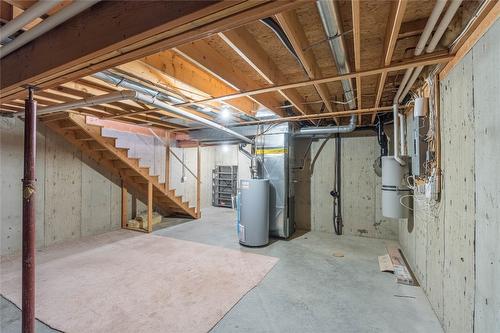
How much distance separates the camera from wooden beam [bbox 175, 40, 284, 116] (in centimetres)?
183

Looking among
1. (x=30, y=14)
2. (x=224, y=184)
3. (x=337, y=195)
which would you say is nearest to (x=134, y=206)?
(x=224, y=184)

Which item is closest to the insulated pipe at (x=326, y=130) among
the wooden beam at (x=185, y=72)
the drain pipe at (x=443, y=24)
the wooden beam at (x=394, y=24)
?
the wooden beam at (x=185, y=72)

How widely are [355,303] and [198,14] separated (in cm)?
273

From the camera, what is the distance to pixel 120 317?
2098 millimetres

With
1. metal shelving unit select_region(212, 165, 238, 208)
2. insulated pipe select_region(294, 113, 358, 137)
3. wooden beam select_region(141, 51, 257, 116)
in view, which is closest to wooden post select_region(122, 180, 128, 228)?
metal shelving unit select_region(212, 165, 238, 208)

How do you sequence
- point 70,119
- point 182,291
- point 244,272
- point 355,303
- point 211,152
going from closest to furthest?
point 355,303
point 182,291
point 244,272
point 70,119
point 211,152

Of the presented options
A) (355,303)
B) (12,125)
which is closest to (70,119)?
(12,125)

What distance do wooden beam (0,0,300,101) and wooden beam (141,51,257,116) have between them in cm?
73

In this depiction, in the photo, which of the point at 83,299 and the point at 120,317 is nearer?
the point at 120,317

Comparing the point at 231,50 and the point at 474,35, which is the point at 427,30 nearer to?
the point at 474,35

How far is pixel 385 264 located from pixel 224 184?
5.56 meters

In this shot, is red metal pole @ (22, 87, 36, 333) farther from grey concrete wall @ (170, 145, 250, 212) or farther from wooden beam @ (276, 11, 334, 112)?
grey concrete wall @ (170, 145, 250, 212)

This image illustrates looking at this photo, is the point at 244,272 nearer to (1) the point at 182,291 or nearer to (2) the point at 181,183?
(1) the point at 182,291

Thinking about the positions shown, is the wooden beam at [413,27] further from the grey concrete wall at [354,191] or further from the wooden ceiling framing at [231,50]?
the grey concrete wall at [354,191]
